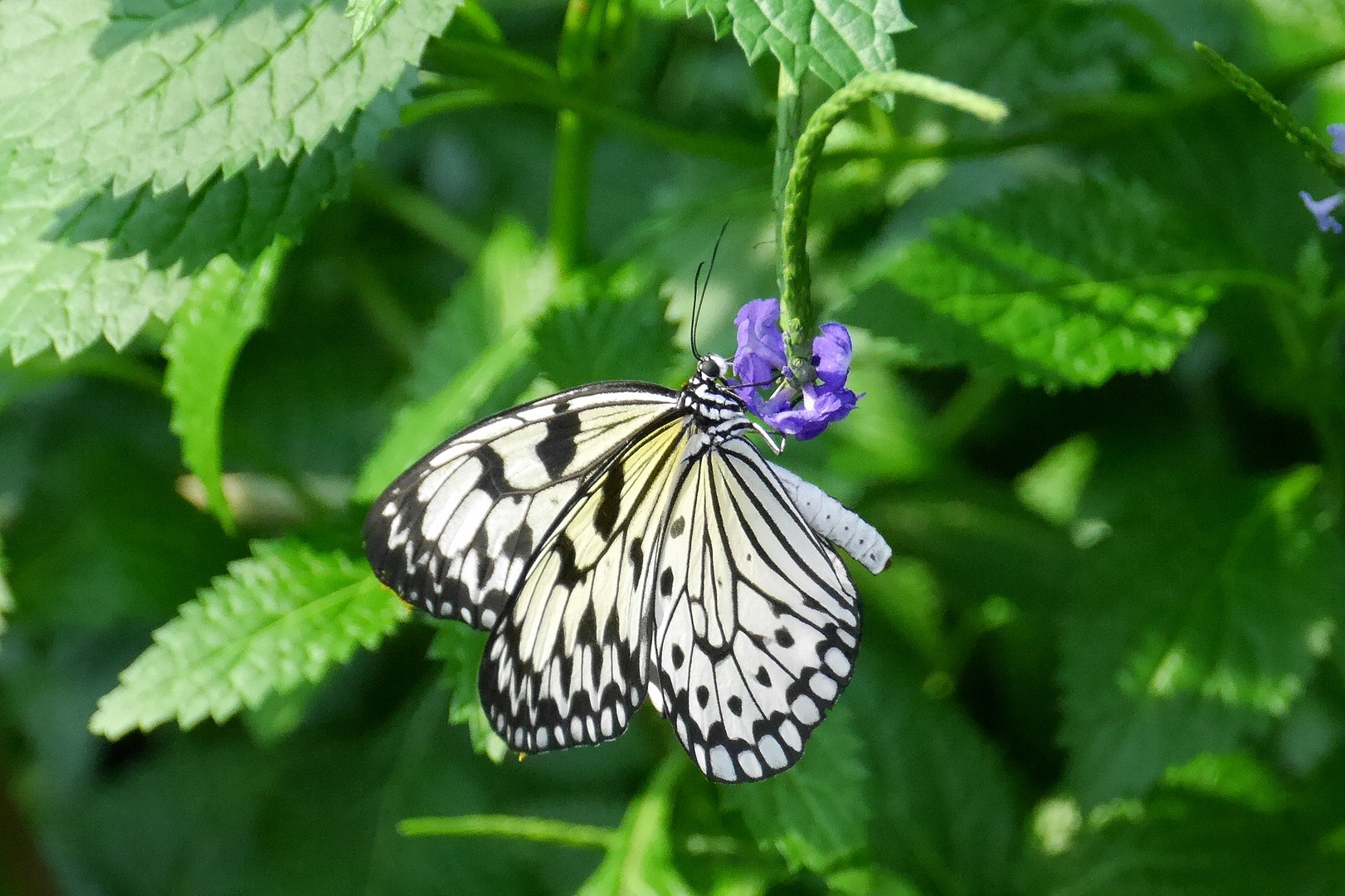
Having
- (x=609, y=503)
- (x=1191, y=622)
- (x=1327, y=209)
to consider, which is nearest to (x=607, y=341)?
(x=609, y=503)

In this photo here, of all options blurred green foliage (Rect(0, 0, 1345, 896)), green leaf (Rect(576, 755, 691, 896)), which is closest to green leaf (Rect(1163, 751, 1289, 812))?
blurred green foliage (Rect(0, 0, 1345, 896))

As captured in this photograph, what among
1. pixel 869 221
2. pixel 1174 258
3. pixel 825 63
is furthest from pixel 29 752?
pixel 1174 258

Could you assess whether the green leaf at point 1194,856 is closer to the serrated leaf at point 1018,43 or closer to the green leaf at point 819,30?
the serrated leaf at point 1018,43

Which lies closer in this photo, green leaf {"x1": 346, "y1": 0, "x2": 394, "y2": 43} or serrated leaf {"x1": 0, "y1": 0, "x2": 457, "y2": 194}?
green leaf {"x1": 346, "y1": 0, "x2": 394, "y2": 43}

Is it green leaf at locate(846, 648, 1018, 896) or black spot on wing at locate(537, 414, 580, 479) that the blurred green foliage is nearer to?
green leaf at locate(846, 648, 1018, 896)

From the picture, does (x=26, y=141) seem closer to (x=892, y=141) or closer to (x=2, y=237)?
(x=2, y=237)

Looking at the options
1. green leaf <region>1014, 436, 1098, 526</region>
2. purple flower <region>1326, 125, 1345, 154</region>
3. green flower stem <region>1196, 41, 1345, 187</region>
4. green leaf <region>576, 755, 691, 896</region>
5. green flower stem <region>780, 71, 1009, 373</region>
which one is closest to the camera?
green flower stem <region>780, 71, 1009, 373</region>

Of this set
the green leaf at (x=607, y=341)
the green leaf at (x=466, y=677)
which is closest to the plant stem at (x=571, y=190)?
the green leaf at (x=607, y=341)
